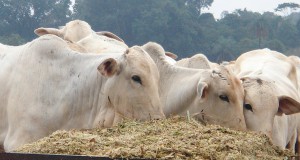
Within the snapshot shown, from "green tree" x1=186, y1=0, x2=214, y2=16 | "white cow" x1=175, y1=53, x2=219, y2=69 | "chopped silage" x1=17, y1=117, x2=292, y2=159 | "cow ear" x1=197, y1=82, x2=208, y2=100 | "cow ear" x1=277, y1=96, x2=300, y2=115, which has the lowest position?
"chopped silage" x1=17, y1=117, x2=292, y2=159

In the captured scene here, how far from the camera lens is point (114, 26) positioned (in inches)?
2232

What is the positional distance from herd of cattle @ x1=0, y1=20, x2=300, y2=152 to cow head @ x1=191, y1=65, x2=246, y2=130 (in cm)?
1

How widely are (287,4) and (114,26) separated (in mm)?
25219

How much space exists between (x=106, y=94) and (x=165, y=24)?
4305 centimetres

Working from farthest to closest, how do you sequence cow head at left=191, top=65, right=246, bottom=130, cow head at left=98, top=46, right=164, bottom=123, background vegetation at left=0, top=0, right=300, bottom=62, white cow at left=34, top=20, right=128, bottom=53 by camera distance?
1. background vegetation at left=0, top=0, right=300, bottom=62
2. white cow at left=34, top=20, right=128, bottom=53
3. cow head at left=191, top=65, right=246, bottom=130
4. cow head at left=98, top=46, right=164, bottom=123

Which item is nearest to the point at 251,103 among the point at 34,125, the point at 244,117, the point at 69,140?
the point at 244,117

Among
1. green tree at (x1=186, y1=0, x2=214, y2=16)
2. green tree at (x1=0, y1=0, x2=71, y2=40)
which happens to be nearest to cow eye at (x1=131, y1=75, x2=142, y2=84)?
green tree at (x1=0, y1=0, x2=71, y2=40)

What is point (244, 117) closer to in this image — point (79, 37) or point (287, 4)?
point (79, 37)

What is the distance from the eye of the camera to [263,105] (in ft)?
34.2

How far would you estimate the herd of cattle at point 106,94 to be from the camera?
9625mm

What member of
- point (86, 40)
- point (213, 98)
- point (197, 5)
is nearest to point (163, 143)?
point (213, 98)

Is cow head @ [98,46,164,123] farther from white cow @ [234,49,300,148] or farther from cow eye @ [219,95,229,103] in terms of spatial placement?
white cow @ [234,49,300,148]

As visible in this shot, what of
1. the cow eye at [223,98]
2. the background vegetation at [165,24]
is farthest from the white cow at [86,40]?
the background vegetation at [165,24]

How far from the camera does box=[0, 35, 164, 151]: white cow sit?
9.58 meters
